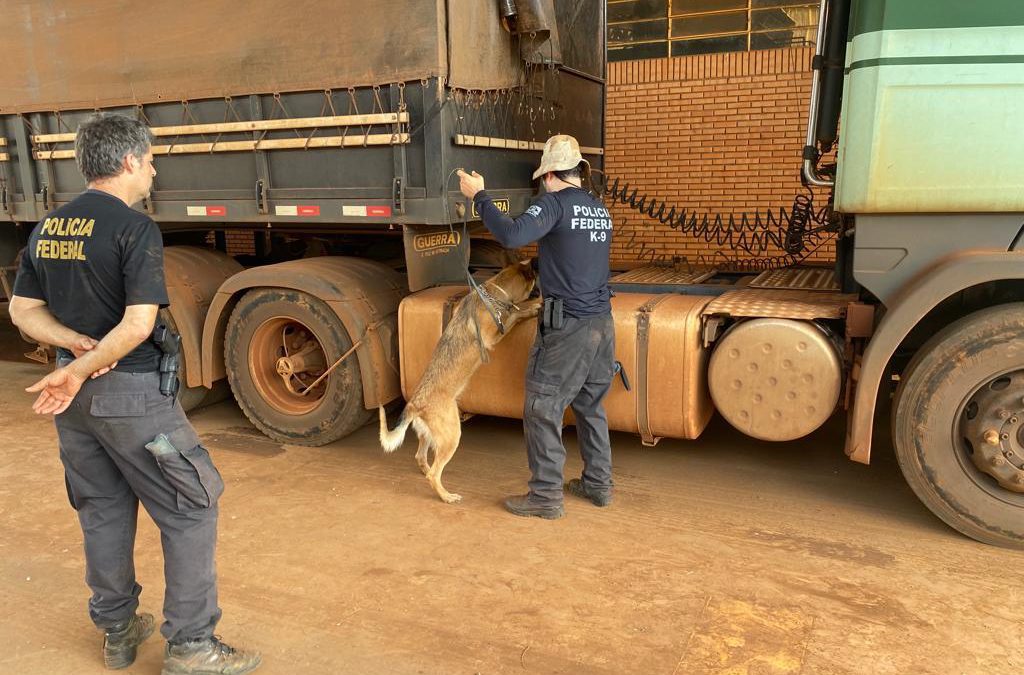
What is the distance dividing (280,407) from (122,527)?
8.03 feet

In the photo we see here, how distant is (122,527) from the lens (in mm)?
2885

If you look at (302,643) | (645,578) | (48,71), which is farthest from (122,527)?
(48,71)

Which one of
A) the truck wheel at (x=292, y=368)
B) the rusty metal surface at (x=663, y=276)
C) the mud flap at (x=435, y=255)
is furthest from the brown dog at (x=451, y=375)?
the rusty metal surface at (x=663, y=276)

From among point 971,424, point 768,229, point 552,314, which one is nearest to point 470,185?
point 552,314

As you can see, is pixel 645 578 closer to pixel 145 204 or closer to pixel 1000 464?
pixel 1000 464

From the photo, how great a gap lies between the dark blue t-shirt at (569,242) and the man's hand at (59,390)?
2.03 metres

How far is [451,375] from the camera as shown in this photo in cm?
431

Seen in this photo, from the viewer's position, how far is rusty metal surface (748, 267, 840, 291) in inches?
182

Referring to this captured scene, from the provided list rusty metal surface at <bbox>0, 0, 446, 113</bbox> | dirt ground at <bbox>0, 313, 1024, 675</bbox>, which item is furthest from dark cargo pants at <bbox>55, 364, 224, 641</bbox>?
rusty metal surface at <bbox>0, 0, 446, 113</bbox>

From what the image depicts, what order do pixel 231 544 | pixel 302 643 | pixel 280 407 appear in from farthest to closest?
pixel 280 407, pixel 231 544, pixel 302 643

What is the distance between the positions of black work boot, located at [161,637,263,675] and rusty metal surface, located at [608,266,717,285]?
127 inches

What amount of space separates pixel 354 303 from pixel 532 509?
6.03ft

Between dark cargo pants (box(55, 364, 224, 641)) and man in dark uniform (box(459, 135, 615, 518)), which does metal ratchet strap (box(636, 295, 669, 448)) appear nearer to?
man in dark uniform (box(459, 135, 615, 518))

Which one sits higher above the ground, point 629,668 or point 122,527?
point 122,527
